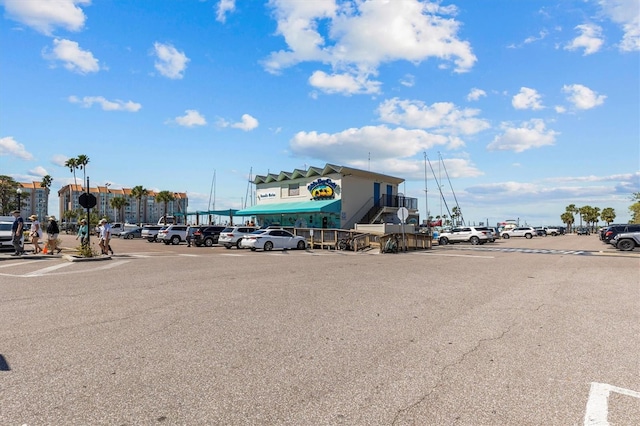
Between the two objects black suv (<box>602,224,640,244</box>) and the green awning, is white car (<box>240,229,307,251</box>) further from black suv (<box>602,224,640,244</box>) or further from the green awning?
black suv (<box>602,224,640,244</box>)

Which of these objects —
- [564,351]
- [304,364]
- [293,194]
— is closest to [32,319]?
[304,364]

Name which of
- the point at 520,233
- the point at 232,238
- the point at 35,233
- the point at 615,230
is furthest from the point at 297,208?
→ the point at 520,233

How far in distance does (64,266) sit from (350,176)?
2625cm

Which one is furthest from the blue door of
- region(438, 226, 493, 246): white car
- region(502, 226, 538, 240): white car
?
region(502, 226, 538, 240): white car

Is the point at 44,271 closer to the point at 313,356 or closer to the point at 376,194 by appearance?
the point at 313,356

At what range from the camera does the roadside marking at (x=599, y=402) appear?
11.2 ft

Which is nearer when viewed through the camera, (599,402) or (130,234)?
(599,402)

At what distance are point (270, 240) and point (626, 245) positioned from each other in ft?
74.5

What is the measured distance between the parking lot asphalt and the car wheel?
→ 20.6 metres

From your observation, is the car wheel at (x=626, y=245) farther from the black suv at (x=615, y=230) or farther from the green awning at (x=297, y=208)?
the green awning at (x=297, y=208)

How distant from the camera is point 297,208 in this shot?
37.0m

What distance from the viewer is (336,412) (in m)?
3.50

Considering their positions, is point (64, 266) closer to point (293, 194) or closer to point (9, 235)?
point (9, 235)

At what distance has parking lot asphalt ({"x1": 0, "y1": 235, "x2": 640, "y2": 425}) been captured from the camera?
3531 mm
